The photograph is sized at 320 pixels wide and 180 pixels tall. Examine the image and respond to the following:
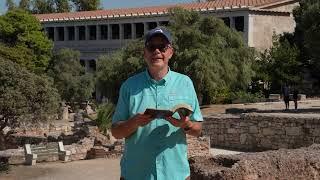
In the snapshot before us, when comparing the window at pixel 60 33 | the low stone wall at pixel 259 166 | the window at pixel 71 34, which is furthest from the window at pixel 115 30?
the low stone wall at pixel 259 166

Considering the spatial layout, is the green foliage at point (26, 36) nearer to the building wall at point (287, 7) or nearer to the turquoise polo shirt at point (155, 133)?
the building wall at point (287, 7)

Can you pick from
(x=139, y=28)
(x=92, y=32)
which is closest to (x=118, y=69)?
(x=139, y=28)

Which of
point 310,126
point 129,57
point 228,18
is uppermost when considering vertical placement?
point 228,18

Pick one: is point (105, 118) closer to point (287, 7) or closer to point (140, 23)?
point (287, 7)

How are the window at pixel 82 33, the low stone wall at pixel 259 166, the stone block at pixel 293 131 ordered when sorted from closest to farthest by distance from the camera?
the low stone wall at pixel 259 166, the stone block at pixel 293 131, the window at pixel 82 33

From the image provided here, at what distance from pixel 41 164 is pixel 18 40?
41265mm

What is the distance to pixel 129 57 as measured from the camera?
121 ft

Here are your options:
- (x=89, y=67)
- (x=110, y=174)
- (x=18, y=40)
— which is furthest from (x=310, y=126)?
(x=89, y=67)

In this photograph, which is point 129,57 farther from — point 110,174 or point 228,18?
point 228,18

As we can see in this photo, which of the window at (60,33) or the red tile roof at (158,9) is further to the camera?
the window at (60,33)

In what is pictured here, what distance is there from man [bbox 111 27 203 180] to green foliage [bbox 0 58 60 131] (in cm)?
2011

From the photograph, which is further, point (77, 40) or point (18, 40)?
point (77, 40)

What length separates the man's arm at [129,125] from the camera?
414 cm

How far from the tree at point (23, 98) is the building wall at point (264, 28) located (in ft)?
115
